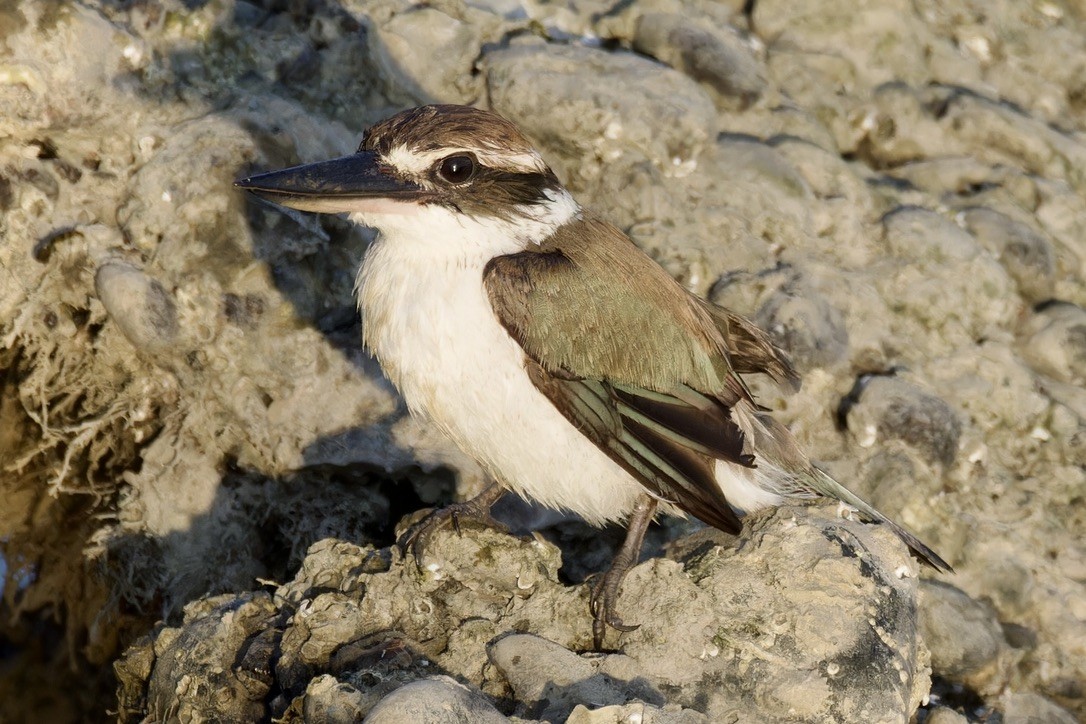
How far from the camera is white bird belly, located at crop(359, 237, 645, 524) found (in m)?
4.09

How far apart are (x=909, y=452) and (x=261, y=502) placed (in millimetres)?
3181

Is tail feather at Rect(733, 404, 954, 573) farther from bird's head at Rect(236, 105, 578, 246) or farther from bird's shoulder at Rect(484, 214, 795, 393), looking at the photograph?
bird's head at Rect(236, 105, 578, 246)

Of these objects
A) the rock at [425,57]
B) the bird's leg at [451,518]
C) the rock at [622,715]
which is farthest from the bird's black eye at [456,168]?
the rock at [425,57]

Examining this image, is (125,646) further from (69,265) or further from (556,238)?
(556,238)

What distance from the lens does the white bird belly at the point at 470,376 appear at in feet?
13.4

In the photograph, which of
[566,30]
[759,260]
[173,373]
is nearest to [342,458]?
[173,373]

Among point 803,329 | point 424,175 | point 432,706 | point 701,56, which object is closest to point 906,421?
point 803,329

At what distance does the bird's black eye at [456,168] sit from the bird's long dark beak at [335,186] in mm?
107

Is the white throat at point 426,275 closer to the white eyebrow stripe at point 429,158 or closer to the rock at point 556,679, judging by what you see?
the white eyebrow stripe at point 429,158

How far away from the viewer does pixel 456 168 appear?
4.09m

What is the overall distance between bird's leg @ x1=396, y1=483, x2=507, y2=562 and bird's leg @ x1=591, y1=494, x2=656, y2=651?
577 mm

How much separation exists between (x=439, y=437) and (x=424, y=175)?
5.84ft

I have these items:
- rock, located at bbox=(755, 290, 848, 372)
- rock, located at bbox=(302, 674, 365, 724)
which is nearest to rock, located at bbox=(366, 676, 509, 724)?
rock, located at bbox=(302, 674, 365, 724)

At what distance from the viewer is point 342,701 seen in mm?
3633
